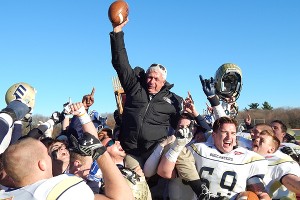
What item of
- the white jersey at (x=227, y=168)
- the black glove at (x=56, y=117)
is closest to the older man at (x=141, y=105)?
the white jersey at (x=227, y=168)

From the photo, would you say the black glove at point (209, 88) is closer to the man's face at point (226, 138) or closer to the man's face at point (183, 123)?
the man's face at point (183, 123)

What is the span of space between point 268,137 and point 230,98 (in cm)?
192

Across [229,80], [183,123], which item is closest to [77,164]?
[183,123]

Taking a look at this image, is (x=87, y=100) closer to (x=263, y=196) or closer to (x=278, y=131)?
(x=263, y=196)

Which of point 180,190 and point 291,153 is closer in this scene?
point 180,190

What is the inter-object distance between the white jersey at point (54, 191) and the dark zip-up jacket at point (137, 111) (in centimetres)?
235

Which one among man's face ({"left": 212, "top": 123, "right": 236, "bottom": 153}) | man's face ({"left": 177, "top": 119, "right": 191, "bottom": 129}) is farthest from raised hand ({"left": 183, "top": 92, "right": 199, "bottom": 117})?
man's face ({"left": 212, "top": 123, "right": 236, "bottom": 153})

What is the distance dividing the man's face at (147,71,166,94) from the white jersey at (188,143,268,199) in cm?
89

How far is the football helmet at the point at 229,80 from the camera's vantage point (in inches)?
283

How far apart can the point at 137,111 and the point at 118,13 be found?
1.18 meters

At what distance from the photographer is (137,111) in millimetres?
4914

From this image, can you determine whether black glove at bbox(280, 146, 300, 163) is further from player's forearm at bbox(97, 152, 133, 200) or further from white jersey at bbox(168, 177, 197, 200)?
player's forearm at bbox(97, 152, 133, 200)

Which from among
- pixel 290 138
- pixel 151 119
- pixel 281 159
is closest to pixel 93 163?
pixel 151 119

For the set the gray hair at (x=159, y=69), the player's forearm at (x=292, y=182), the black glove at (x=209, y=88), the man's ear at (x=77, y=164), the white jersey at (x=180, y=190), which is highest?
the gray hair at (x=159, y=69)
